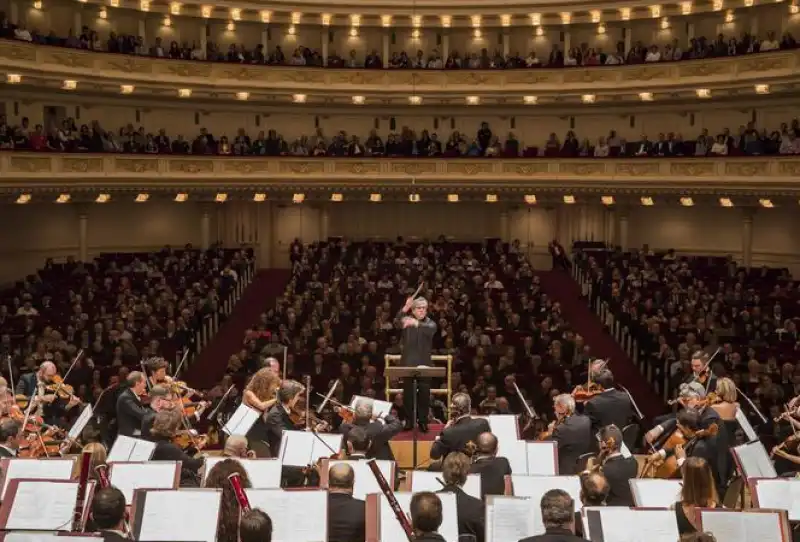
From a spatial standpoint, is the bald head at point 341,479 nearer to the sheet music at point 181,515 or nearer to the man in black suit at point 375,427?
the sheet music at point 181,515

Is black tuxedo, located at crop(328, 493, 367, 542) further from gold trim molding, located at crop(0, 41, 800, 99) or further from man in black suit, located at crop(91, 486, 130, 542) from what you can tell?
gold trim molding, located at crop(0, 41, 800, 99)

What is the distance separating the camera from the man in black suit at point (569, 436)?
1164 cm

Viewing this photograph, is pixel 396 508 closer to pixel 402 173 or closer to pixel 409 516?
pixel 409 516

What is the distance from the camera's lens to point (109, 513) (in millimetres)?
7441

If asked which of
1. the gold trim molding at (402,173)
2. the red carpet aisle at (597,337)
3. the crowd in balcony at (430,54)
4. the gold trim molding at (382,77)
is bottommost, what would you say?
the red carpet aisle at (597,337)

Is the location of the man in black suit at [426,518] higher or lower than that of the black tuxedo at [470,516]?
higher

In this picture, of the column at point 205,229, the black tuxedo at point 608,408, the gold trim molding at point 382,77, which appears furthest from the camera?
the column at point 205,229

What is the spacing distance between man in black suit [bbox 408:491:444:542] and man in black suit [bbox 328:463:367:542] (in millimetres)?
1259

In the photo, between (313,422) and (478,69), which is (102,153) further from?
(313,422)

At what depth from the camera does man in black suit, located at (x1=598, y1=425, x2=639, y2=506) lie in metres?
10.0

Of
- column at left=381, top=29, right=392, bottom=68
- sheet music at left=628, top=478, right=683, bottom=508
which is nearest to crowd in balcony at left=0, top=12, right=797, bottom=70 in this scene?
column at left=381, top=29, right=392, bottom=68

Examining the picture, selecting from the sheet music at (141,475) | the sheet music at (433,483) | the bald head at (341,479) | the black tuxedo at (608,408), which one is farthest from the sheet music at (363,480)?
the black tuxedo at (608,408)

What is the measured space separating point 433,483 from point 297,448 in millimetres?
1948

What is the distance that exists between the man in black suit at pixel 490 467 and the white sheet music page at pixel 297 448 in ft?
6.05
